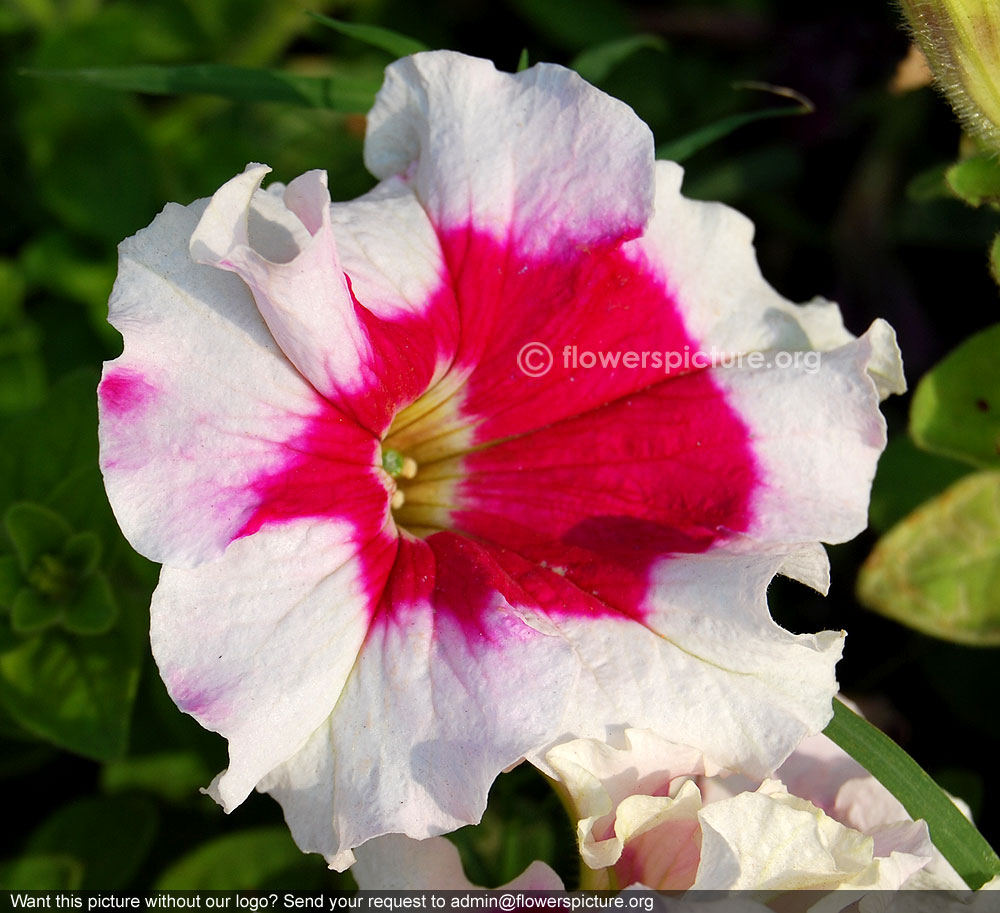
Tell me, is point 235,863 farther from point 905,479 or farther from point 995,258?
point 995,258

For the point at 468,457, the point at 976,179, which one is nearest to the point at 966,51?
the point at 976,179

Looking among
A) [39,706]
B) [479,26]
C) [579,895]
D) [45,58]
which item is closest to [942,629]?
[579,895]

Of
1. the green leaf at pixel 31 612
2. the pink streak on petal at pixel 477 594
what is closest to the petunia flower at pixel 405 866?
the pink streak on petal at pixel 477 594

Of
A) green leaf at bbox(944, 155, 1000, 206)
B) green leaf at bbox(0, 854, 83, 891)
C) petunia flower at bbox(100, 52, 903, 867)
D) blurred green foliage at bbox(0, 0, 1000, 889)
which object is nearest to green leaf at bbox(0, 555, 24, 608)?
blurred green foliage at bbox(0, 0, 1000, 889)

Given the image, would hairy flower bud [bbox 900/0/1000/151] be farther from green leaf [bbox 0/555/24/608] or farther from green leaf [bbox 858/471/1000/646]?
green leaf [bbox 0/555/24/608]

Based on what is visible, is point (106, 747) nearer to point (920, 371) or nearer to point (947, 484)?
point (947, 484)

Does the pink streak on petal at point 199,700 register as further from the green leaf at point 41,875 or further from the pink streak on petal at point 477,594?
the green leaf at point 41,875
